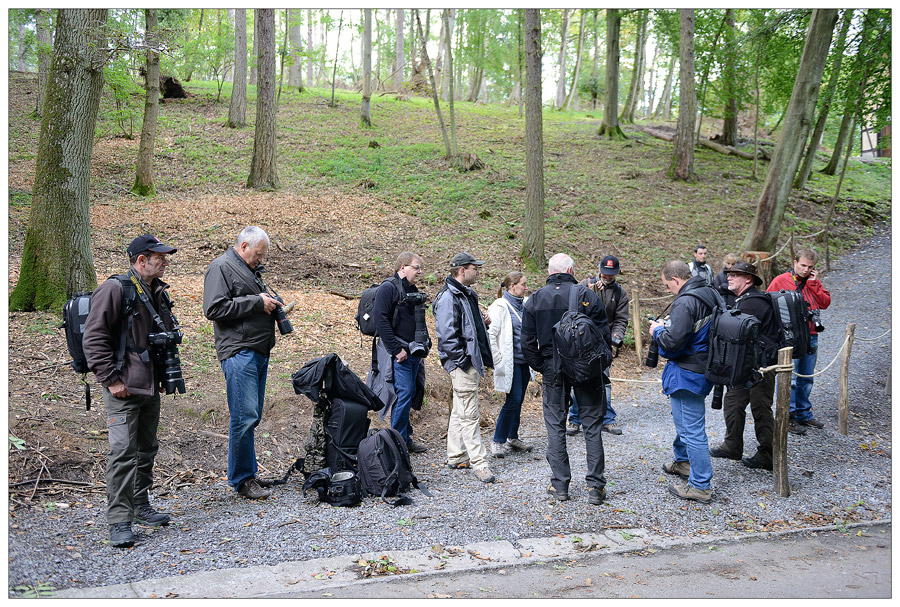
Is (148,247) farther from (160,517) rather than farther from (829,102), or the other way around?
(829,102)

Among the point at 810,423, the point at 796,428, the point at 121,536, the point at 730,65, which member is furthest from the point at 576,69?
the point at 121,536

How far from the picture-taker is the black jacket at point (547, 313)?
5680 mm

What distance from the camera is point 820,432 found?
300 inches

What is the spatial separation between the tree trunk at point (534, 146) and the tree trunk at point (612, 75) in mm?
12303

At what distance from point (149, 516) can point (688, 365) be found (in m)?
4.55

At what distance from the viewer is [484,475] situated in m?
5.91

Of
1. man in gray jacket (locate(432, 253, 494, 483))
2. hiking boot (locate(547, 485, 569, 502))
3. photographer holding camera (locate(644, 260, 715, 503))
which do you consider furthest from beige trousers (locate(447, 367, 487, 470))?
photographer holding camera (locate(644, 260, 715, 503))

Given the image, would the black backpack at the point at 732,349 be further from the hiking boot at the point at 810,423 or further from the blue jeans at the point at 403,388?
the hiking boot at the point at 810,423

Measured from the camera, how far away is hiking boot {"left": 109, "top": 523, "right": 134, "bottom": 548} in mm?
4203

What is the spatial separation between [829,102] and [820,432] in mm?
16776

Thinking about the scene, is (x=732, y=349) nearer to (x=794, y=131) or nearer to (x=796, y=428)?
(x=796, y=428)

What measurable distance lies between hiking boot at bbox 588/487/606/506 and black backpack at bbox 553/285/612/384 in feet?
3.10

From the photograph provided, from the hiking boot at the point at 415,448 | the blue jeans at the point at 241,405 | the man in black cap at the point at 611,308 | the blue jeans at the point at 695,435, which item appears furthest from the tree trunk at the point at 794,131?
the blue jeans at the point at 241,405

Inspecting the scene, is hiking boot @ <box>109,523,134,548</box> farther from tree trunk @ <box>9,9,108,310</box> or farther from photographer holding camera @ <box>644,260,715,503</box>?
tree trunk @ <box>9,9,108,310</box>
